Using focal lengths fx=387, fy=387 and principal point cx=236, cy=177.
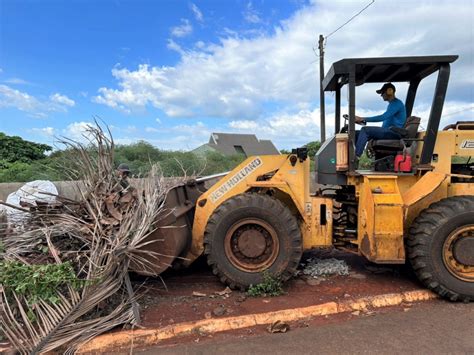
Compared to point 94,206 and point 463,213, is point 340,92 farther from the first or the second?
point 94,206

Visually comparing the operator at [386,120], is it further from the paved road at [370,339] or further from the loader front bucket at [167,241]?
the loader front bucket at [167,241]

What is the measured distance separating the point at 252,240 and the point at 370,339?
66.5 inches

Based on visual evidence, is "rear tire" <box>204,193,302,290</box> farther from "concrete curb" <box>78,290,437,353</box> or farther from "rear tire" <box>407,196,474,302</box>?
"rear tire" <box>407,196,474,302</box>

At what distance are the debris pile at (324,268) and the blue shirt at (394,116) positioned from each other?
2.02 metres

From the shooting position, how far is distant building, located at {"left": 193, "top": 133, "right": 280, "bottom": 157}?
27188 mm

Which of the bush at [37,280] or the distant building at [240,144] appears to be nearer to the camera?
the bush at [37,280]

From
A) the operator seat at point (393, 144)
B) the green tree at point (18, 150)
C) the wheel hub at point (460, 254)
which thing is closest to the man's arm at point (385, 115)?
the operator seat at point (393, 144)

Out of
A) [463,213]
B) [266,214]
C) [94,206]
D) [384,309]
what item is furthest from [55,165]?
[463,213]

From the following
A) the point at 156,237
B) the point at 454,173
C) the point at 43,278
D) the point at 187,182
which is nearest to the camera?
the point at 43,278

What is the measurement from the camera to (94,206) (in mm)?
4430

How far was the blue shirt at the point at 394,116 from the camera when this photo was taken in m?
5.26

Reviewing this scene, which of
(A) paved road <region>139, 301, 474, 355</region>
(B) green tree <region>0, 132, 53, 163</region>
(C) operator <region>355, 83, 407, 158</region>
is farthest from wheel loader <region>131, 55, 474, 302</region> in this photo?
(B) green tree <region>0, 132, 53, 163</region>

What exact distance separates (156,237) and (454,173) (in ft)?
12.9

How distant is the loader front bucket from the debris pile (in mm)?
1685
